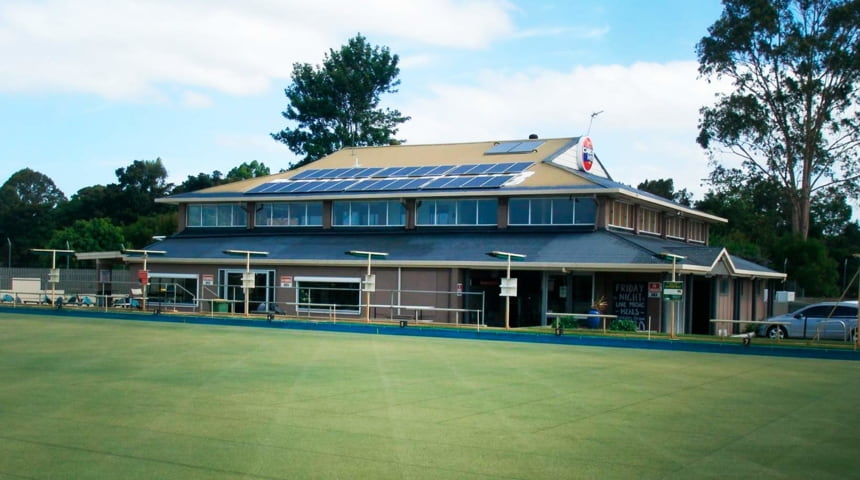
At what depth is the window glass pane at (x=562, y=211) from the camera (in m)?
38.7

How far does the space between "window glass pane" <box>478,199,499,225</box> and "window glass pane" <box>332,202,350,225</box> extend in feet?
22.9

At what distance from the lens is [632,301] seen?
35125mm

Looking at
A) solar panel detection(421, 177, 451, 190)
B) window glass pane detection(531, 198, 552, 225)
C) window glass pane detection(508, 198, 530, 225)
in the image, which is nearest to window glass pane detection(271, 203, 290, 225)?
solar panel detection(421, 177, 451, 190)

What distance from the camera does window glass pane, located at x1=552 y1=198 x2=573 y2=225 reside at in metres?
38.7

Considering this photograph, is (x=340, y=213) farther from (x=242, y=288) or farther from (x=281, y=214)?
(x=242, y=288)

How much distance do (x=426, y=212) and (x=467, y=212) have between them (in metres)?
2.07

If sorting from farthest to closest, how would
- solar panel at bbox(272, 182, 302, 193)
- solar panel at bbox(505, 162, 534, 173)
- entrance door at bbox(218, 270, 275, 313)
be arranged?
solar panel at bbox(272, 182, 302, 193) < solar panel at bbox(505, 162, 534, 173) < entrance door at bbox(218, 270, 275, 313)

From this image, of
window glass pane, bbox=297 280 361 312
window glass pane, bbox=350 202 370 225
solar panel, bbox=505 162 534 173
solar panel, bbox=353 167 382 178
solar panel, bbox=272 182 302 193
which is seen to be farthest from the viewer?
solar panel, bbox=353 167 382 178

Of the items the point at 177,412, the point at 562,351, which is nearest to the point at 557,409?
the point at 177,412

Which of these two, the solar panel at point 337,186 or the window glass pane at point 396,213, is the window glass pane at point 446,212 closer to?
the window glass pane at point 396,213

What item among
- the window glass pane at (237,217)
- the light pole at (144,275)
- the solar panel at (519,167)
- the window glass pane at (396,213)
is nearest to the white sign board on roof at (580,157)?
the solar panel at (519,167)

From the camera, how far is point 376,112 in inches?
2827

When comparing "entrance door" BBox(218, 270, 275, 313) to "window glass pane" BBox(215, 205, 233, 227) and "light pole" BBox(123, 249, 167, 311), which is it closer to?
"light pole" BBox(123, 249, 167, 311)

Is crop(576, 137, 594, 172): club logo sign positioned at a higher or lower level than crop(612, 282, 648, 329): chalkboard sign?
higher
